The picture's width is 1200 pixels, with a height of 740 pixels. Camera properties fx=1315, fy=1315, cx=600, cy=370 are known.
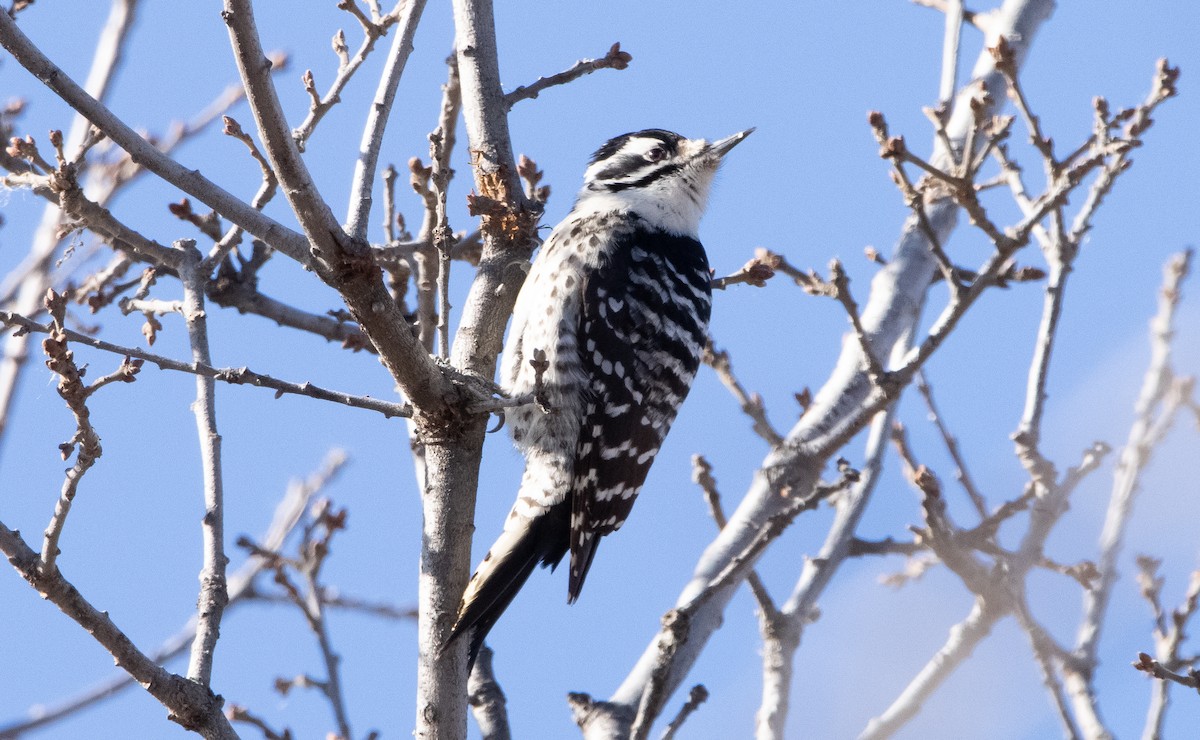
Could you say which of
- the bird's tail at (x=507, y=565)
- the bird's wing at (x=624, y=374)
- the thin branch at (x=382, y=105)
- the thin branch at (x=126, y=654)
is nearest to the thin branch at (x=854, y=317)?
the bird's wing at (x=624, y=374)

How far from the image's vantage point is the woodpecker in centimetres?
516

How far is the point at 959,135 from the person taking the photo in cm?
645

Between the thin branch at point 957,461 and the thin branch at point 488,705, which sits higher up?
the thin branch at point 957,461

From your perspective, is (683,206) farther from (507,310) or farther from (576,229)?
(507,310)

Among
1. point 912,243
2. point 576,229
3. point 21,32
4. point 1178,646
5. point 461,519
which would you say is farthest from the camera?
point 912,243

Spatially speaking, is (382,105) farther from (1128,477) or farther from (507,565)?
(1128,477)

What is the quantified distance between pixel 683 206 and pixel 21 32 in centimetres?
369

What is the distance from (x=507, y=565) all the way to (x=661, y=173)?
94.6 inches

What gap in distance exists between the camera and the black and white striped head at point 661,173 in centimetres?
620

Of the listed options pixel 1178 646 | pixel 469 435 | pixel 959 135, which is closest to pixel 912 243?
pixel 959 135

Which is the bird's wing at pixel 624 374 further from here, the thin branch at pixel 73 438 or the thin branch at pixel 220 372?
the thin branch at pixel 73 438

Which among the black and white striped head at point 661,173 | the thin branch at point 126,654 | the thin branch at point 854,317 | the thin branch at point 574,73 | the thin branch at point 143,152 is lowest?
the thin branch at point 126,654

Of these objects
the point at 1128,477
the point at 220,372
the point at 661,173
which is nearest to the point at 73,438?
the point at 220,372

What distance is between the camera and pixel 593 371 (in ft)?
17.6
